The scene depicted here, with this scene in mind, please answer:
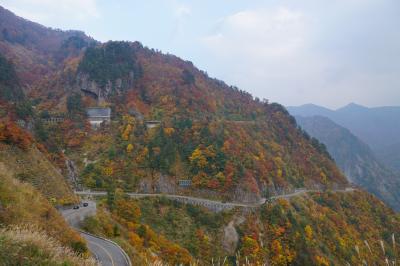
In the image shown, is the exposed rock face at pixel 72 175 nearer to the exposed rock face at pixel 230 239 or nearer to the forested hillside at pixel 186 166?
the forested hillside at pixel 186 166

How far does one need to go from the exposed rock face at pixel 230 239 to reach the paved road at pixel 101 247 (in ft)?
79.0

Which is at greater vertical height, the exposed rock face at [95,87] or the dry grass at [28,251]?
the exposed rock face at [95,87]

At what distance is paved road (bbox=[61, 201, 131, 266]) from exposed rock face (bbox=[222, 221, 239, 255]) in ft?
79.0

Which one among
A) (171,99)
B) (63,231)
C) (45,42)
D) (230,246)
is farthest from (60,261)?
(45,42)

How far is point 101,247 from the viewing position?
23.5 metres

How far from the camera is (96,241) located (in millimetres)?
25094

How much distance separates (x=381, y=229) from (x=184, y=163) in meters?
47.4

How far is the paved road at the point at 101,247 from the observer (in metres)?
21.0

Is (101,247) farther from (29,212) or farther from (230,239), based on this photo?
(230,239)

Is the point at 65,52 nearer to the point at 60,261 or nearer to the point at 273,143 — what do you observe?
the point at 273,143

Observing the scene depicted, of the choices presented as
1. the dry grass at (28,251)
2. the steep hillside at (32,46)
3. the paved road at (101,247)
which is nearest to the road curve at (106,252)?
the paved road at (101,247)

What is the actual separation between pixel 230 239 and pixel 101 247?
29.4 m

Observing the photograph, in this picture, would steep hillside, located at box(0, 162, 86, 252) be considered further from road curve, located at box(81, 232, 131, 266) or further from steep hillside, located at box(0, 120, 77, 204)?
steep hillside, located at box(0, 120, 77, 204)

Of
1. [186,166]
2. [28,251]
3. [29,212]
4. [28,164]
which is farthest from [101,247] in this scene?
[186,166]
